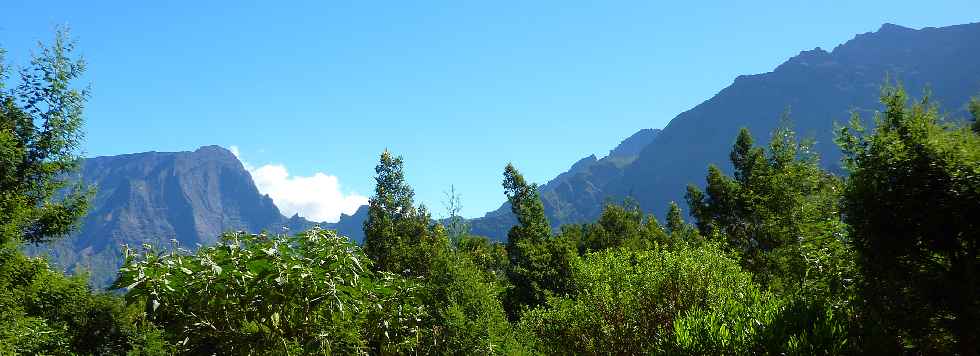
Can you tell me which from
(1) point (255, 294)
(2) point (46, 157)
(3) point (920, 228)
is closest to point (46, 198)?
(2) point (46, 157)

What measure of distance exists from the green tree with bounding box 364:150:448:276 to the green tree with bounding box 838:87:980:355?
1670 centimetres

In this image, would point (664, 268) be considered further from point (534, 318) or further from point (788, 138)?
point (788, 138)

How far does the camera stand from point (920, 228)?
5.19 meters

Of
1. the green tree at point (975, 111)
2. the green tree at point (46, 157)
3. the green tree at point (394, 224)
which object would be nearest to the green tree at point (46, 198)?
the green tree at point (46, 157)

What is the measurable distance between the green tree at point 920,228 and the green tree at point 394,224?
16.7 metres

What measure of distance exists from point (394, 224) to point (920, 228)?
2462 cm

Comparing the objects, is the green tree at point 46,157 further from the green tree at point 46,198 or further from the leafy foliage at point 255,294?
the leafy foliage at point 255,294

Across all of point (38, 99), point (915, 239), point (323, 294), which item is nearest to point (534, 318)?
point (323, 294)

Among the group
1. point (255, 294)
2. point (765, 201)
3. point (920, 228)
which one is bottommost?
point (765, 201)

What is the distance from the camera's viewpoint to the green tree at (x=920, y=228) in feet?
16.2

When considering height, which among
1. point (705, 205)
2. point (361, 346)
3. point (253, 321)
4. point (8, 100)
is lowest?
point (705, 205)

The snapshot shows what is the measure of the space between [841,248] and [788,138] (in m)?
17.3

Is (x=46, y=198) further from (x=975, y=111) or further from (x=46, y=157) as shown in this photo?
(x=975, y=111)

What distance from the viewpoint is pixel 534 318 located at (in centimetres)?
1178
